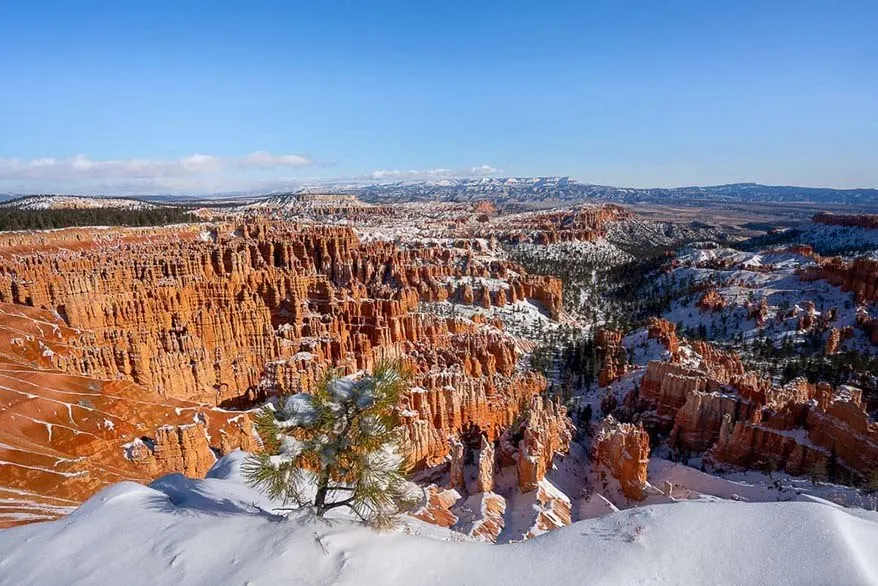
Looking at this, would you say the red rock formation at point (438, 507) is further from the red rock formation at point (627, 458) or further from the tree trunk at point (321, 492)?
the tree trunk at point (321, 492)

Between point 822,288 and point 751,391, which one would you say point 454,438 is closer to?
point 751,391

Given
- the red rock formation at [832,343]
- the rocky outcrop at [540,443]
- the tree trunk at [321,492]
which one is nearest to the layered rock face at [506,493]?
the rocky outcrop at [540,443]

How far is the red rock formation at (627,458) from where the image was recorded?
2188cm

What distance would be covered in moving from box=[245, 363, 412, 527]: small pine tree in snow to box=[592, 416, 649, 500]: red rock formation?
57.2 ft

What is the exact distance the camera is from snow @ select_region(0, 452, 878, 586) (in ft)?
23.5

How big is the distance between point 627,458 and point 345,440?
18496 mm

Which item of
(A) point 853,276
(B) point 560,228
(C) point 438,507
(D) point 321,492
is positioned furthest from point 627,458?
(B) point 560,228

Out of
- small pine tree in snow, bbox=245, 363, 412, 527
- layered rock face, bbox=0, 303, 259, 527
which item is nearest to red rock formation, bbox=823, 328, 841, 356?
layered rock face, bbox=0, 303, 259, 527

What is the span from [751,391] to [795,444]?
13.4ft

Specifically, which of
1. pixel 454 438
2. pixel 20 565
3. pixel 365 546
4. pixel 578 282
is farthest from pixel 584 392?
pixel 578 282

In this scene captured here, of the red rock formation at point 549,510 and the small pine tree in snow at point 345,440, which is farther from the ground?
the small pine tree in snow at point 345,440

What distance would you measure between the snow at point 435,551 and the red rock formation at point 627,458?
13916mm

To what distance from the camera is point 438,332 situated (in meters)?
44.6

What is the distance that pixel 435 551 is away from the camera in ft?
26.2
